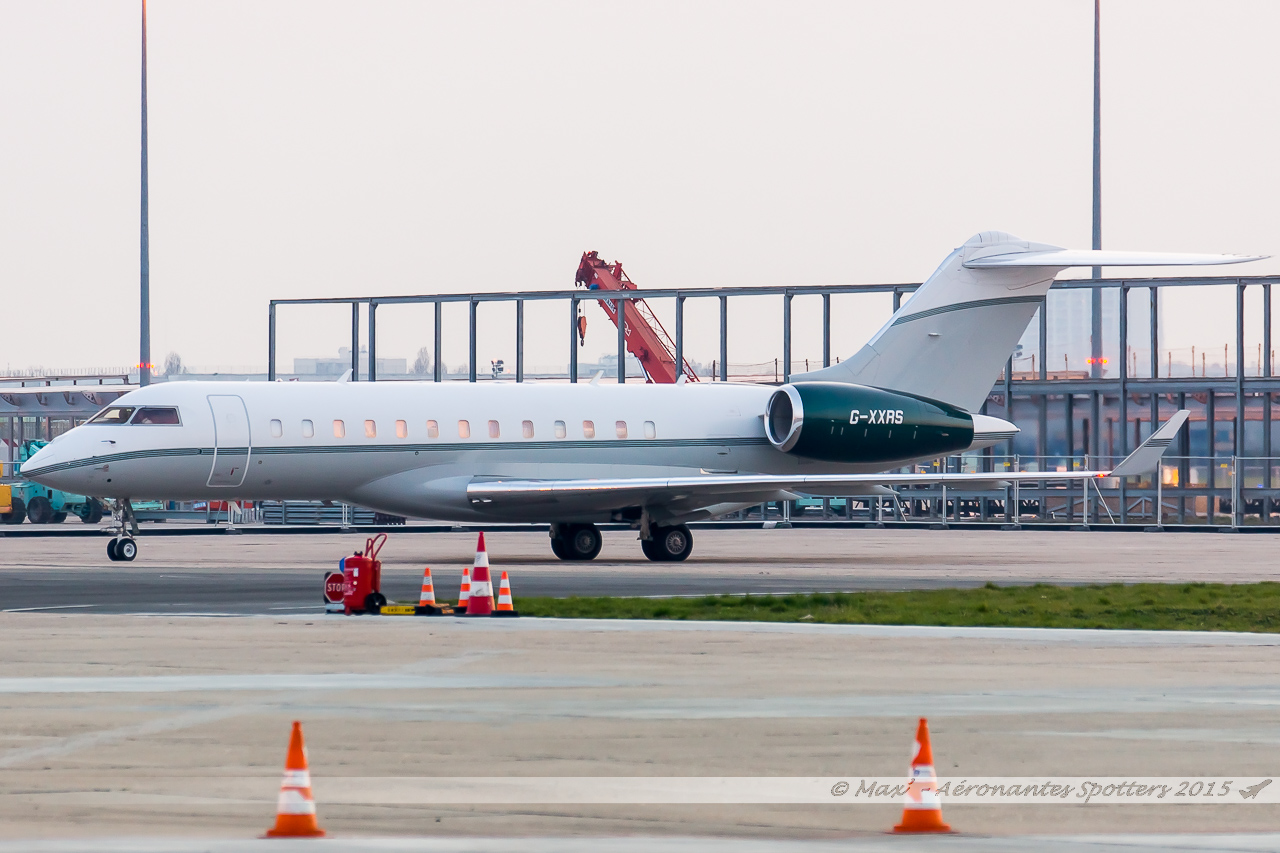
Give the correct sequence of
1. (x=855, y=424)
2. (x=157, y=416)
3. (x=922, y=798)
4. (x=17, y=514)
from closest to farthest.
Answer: (x=922, y=798)
(x=157, y=416)
(x=855, y=424)
(x=17, y=514)

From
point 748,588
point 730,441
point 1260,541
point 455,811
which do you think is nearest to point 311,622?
point 748,588

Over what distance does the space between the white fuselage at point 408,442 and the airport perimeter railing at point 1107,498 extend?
13.6 meters

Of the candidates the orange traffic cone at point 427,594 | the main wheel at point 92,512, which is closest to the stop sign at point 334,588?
the orange traffic cone at point 427,594

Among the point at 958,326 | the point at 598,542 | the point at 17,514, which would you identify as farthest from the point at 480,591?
the point at 17,514

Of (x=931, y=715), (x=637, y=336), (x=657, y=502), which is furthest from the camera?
(x=637, y=336)

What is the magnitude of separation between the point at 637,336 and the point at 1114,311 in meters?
15.4

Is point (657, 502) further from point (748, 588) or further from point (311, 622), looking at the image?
point (311, 622)

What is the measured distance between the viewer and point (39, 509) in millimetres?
50969

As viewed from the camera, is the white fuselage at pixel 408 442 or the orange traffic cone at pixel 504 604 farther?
the white fuselage at pixel 408 442

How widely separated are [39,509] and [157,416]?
24.9m

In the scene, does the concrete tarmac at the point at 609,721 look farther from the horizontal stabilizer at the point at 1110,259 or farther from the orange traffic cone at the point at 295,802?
the horizontal stabilizer at the point at 1110,259

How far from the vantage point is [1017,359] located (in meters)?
48.8

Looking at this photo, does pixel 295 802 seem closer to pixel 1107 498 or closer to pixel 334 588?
pixel 334 588

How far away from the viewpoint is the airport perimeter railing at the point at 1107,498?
45031 millimetres
